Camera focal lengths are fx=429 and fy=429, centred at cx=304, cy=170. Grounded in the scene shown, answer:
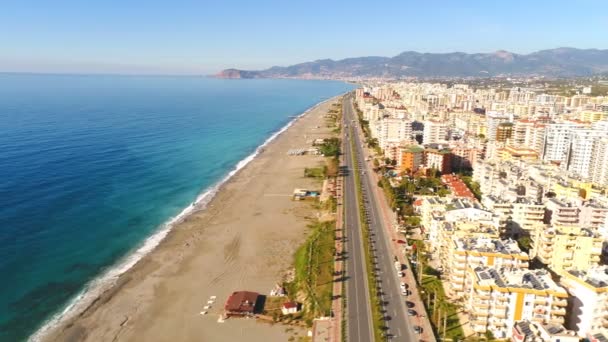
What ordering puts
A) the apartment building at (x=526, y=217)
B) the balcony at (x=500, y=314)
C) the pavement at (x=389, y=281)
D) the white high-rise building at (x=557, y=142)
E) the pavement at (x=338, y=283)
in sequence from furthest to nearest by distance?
the white high-rise building at (x=557, y=142), the apartment building at (x=526, y=217), the pavement at (x=338, y=283), the pavement at (x=389, y=281), the balcony at (x=500, y=314)

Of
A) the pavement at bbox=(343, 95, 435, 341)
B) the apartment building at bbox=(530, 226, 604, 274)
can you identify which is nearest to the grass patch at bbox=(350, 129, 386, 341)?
the pavement at bbox=(343, 95, 435, 341)

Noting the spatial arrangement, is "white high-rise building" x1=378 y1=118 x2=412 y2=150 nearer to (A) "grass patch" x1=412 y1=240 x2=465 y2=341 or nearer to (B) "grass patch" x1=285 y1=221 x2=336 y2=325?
(B) "grass patch" x1=285 y1=221 x2=336 y2=325

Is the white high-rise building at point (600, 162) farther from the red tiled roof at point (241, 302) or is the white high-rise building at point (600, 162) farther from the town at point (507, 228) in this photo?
the red tiled roof at point (241, 302)

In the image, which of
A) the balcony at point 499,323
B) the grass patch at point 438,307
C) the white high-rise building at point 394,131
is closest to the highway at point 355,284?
the grass patch at point 438,307

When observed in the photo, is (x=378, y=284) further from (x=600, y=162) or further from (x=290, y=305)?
(x=600, y=162)

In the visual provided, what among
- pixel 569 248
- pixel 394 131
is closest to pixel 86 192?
pixel 569 248

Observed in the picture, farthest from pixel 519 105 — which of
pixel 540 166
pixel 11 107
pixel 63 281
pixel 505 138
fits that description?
pixel 11 107
